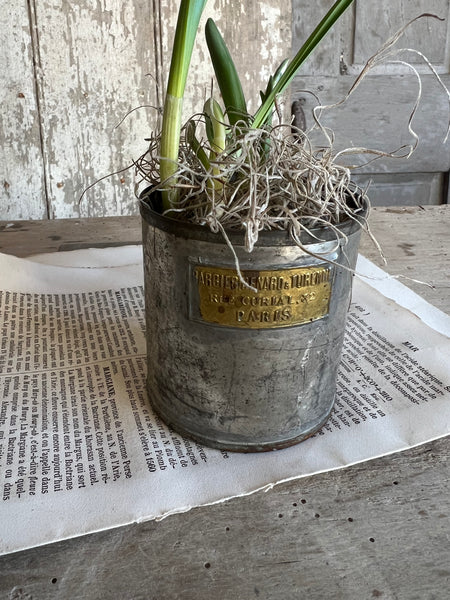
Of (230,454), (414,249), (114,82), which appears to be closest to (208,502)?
(230,454)

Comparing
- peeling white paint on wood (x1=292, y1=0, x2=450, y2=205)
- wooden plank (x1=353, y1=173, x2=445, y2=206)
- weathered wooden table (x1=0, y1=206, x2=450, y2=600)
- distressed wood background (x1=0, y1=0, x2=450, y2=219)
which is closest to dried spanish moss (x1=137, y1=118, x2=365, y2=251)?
weathered wooden table (x1=0, y1=206, x2=450, y2=600)

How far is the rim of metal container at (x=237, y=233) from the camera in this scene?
0.33m

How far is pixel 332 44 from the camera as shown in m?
1.38

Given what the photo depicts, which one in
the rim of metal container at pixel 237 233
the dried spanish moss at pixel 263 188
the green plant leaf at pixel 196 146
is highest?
the green plant leaf at pixel 196 146

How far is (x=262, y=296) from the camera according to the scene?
A: 35cm

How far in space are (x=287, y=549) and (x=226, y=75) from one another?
29 cm

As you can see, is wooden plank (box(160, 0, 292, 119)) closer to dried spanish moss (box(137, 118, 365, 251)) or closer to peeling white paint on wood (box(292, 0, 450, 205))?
peeling white paint on wood (box(292, 0, 450, 205))

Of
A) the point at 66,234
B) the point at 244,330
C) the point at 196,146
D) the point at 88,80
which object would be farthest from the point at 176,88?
the point at 88,80

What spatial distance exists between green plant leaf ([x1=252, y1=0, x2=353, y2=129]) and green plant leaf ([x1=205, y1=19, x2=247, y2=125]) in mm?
15

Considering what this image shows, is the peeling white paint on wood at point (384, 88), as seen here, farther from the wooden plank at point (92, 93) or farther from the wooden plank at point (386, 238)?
the wooden plank at point (386, 238)

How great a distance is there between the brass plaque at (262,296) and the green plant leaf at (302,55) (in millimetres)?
100

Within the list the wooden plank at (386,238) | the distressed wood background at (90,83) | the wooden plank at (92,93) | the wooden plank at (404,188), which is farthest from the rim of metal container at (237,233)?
the wooden plank at (404,188)

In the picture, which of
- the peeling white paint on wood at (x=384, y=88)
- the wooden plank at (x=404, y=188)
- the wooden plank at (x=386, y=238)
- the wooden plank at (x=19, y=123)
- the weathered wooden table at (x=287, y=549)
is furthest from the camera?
the wooden plank at (x=404, y=188)

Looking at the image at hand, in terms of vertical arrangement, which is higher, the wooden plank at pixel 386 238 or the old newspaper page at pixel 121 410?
the wooden plank at pixel 386 238
